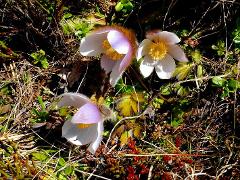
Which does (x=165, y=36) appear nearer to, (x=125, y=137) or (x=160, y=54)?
(x=160, y=54)

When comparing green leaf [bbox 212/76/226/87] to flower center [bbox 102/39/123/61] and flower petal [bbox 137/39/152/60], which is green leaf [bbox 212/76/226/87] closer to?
flower petal [bbox 137/39/152/60]

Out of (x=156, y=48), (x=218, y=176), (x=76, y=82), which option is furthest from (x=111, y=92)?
(x=218, y=176)

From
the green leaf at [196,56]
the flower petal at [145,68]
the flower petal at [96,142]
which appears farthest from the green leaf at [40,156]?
the green leaf at [196,56]

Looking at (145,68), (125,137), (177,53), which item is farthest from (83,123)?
(177,53)

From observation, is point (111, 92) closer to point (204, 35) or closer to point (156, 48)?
point (156, 48)

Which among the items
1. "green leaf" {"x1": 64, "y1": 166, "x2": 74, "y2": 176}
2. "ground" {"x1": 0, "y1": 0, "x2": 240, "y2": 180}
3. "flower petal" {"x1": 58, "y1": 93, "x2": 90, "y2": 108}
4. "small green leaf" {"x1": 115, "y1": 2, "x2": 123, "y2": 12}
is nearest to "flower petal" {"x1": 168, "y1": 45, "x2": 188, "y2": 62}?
"ground" {"x1": 0, "y1": 0, "x2": 240, "y2": 180}

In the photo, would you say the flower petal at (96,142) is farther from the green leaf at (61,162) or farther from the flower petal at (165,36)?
the flower petal at (165,36)

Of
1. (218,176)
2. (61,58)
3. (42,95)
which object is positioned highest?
(61,58)
